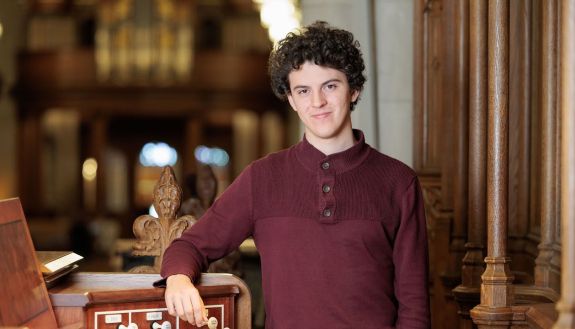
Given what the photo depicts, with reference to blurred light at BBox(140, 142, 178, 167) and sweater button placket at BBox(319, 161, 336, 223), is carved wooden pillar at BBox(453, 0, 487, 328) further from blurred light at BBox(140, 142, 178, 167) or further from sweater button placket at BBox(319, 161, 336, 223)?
blurred light at BBox(140, 142, 178, 167)

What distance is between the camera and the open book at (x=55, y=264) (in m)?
3.07

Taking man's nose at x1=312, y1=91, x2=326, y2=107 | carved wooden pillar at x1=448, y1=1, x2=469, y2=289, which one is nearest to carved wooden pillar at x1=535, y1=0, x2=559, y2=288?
carved wooden pillar at x1=448, y1=1, x2=469, y2=289

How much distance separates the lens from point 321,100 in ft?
9.70

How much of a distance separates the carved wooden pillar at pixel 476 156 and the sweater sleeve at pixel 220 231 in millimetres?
1676

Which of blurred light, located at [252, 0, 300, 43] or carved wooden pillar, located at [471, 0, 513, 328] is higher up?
blurred light, located at [252, 0, 300, 43]

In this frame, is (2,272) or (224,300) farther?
(224,300)

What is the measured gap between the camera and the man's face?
9.76ft

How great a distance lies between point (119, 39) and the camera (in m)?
25.1

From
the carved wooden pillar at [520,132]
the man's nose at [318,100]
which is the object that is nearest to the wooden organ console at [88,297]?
the man's nose at [318,100]

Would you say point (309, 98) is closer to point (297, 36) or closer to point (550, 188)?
point (297, 36)

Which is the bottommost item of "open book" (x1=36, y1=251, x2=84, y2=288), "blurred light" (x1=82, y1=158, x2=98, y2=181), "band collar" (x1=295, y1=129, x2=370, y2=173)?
"blurred light" (x1=82, y1=158, x2=98, y2=181)

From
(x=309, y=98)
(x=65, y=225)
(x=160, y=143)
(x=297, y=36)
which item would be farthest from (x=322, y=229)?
(x=160, y=143)

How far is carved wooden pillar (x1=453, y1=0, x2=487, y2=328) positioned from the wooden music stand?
2.21 meters

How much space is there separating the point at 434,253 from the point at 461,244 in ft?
3.11
